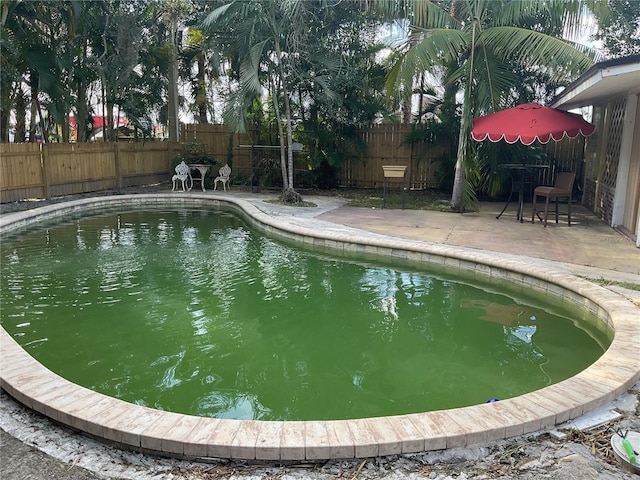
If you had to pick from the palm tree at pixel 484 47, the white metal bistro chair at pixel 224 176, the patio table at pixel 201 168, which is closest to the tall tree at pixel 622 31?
the palm tree at pixel 484 47

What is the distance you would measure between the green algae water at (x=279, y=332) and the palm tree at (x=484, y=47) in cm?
439

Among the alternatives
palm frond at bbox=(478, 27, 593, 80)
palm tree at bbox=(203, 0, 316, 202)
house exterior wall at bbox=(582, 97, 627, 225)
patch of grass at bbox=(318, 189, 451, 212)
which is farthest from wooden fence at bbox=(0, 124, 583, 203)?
palm frond at bbox=(478, 27, 593, 80)

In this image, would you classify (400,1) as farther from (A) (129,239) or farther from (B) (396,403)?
(B) (396,403)

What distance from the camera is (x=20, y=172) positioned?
35.3 feet

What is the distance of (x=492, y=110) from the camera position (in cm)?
955

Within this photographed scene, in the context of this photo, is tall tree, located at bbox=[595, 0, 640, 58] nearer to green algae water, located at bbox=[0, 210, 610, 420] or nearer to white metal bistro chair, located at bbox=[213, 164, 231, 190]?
white metal bistro chair, located at bbox=[213, 164, 231, 190]

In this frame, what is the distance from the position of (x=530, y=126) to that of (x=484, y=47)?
7.26ft

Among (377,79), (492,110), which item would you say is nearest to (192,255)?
(492,110)

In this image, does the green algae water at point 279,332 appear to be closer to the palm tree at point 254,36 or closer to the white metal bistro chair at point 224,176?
the palm tree at point 254,36

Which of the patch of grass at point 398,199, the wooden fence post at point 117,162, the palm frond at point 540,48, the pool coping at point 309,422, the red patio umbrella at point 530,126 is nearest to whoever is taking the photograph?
the pool coping at point 309,422

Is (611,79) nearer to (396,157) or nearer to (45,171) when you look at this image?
(396,157)

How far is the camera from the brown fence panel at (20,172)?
34.0ft

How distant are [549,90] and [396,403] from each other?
1144 centimetres

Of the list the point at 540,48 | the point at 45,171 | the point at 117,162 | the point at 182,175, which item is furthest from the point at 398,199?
the point at 45,171
